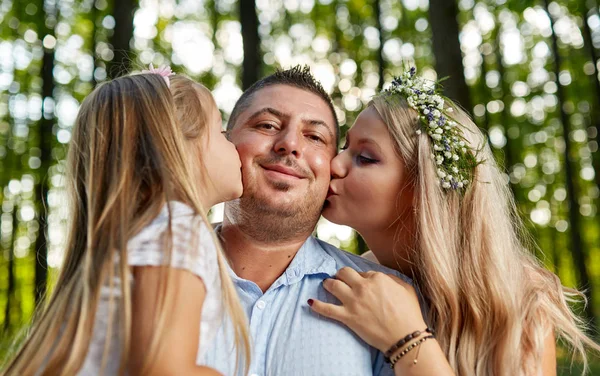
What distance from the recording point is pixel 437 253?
10.6 ft

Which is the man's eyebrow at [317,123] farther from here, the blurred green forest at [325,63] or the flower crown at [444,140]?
the blurred green forest at [325,63]

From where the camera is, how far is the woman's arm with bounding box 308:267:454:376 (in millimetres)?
2869

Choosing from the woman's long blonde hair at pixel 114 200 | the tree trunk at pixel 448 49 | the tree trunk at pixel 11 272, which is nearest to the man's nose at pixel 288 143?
the woman's long blonde hair at pixel 114 200

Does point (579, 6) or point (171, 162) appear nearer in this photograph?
point (171, 162)

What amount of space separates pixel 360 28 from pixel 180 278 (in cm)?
1584

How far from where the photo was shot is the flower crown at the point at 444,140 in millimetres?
3400

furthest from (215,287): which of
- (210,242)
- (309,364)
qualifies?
(309,364)

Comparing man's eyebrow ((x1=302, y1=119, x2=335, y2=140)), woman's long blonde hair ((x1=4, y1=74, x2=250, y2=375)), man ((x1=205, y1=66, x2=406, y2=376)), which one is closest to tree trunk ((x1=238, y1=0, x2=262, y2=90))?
man ((x1=205, y1=66, x2=406, y2=376))

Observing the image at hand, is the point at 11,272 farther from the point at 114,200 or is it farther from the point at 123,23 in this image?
the point at 114,200

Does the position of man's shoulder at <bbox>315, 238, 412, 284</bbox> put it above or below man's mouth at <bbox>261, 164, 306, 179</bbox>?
below

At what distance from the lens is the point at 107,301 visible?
2.19 meters

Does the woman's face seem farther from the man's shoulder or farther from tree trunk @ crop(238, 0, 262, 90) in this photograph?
tree trunk @ crop(238, 0, 262, 90)

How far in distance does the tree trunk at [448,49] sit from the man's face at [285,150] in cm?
364

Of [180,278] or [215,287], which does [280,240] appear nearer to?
[215,287]
